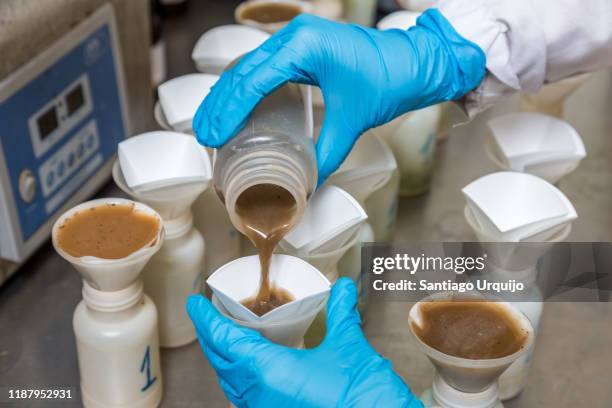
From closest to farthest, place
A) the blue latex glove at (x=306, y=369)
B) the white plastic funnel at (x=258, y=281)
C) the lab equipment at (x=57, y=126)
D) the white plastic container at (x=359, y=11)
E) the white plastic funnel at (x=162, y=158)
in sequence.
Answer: the blue latex glove at (x=306, y=369), the white plastic funnel at (x=258, y=281), the white plastic funnel at (x=162, y=158), the lab equipment at (x=57, y=126), the white plastic container at (x=359, y=11)

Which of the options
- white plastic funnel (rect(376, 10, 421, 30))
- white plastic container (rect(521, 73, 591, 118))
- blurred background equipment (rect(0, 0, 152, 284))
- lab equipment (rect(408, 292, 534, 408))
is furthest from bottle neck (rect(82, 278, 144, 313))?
white plastic container (rect(521, 73, 591, 118))

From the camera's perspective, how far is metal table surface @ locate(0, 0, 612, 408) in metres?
1.53

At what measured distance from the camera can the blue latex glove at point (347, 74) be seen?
1337 millimetres

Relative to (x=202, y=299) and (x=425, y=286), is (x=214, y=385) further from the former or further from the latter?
(x=425, y=286)

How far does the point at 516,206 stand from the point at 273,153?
0.55 meters

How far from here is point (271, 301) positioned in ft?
4.26

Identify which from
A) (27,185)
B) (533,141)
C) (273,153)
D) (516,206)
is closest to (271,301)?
(273,153)

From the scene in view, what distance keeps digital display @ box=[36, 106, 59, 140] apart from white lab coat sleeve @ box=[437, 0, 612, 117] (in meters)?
0.85

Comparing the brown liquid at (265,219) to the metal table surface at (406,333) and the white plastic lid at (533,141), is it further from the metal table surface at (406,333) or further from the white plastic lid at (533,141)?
the white plastic lid at (533,141)

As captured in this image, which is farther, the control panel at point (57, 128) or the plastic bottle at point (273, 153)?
the control panel at point (57, 128)

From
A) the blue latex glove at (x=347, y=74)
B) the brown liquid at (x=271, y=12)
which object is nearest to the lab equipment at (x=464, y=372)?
the blue latex glove at (x=347, y=74)

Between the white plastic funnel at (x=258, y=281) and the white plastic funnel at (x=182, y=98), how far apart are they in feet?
1.31

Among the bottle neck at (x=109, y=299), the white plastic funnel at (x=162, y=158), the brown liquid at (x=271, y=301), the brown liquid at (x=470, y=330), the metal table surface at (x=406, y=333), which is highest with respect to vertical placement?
the white plastic funnel at (x=162, y=158)

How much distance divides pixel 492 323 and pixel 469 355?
9 cm
